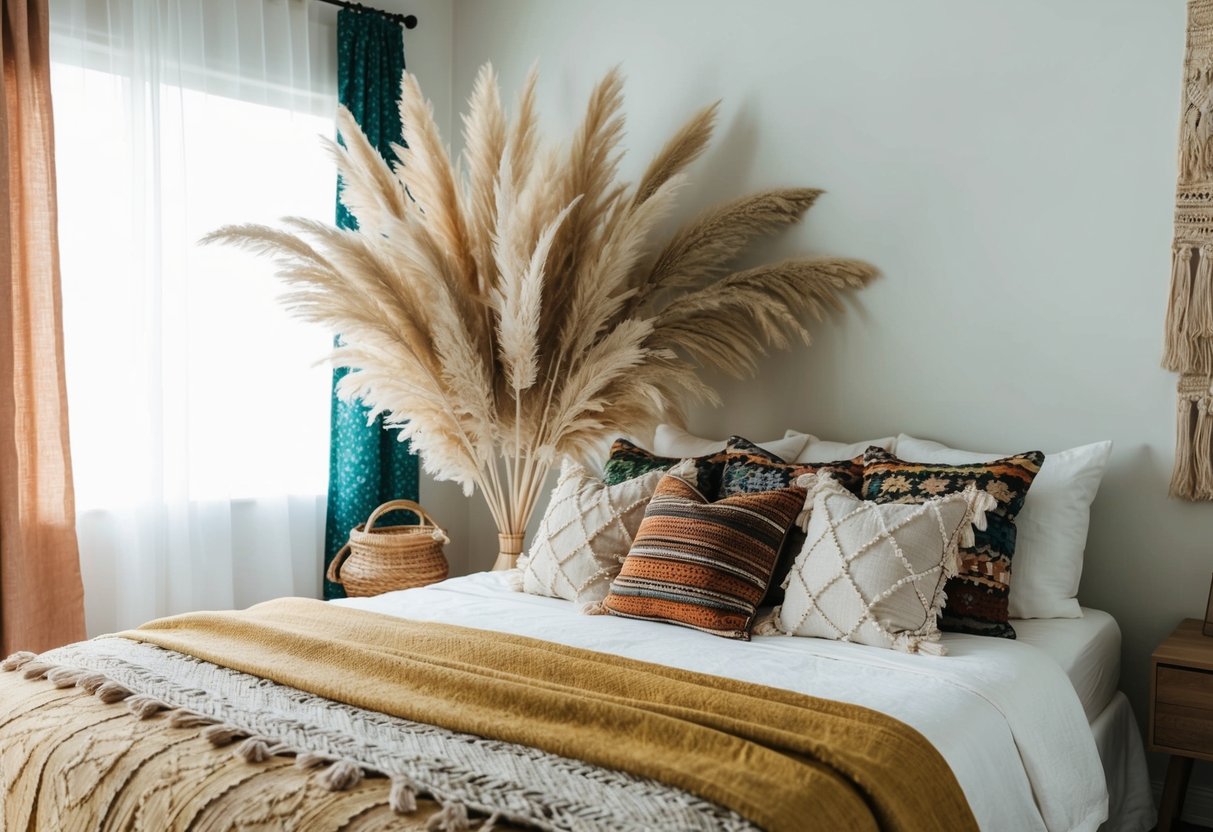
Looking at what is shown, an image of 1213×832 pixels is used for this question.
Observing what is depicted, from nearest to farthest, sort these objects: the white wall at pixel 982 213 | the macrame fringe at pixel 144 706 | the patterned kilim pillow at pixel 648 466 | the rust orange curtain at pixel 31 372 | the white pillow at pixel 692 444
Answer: the macrame fringe at pixel 144 706 → the white wall at pixel 982 213 → the patterned kilim pillow at pixel 648 466 → the rust orange curtain at pixel 31 372 → the white pillow at pixel 692 444

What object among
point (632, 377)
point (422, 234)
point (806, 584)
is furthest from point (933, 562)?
point (422, 234)

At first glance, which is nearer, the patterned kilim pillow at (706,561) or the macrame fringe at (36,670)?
the macrame fringe at (36,670)

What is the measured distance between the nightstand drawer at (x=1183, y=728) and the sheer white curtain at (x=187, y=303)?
2.37 metres

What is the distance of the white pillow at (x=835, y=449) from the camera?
2674 mm

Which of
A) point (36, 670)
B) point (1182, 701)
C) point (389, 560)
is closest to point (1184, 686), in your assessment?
point (1182, 701)

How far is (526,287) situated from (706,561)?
1.00m

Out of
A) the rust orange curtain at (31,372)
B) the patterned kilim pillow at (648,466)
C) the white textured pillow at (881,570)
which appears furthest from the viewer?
the rust orange curtain at (31,372)

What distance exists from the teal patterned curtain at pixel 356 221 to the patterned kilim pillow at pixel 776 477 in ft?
5.03

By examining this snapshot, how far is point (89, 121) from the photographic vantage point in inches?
114

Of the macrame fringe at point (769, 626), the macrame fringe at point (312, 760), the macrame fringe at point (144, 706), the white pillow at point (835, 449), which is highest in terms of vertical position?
the white pillow at point (835, 449)

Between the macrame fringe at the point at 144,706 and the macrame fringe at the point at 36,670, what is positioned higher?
the macrame fringe at the point at 144,706

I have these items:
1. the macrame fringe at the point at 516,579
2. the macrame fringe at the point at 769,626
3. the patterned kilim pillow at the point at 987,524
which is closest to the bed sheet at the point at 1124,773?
the patterned kilim pillow at the point at 987,524

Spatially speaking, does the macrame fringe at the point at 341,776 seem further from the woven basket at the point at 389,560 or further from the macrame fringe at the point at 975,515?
the woven basket at the point at 389,560

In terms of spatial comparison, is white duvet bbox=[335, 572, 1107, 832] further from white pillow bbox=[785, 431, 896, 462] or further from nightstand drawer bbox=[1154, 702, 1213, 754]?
white pillow bbox=[785, 431, 896, 462]
